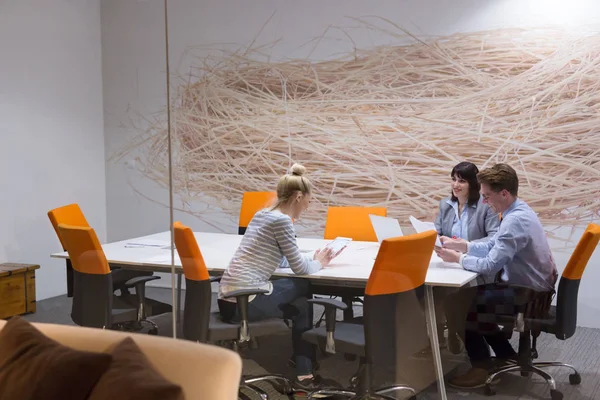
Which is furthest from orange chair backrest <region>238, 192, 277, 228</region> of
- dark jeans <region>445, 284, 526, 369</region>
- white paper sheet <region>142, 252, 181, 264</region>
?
dark jeans <region>445, 284, 526, 369</region>

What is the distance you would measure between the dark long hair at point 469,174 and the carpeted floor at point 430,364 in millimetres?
668

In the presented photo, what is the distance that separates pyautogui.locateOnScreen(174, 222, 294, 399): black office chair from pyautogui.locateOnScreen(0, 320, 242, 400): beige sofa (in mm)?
953

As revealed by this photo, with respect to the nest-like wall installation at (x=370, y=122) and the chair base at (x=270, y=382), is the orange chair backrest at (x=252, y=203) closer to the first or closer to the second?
the nest-like wall installation at (x=370, y=122)

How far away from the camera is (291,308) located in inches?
111

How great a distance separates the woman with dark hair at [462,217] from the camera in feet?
8.86

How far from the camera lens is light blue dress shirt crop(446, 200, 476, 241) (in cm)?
273

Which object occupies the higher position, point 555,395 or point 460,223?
point 460,223

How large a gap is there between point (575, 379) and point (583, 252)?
1.91 feet

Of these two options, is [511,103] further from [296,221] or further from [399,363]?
[399,363]

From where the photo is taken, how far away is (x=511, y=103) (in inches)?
103

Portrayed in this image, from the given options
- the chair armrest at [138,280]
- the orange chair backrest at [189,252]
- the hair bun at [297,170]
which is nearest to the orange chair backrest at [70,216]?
the chair armrest at [138,280]

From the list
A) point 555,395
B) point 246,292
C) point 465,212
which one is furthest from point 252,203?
point 555,395

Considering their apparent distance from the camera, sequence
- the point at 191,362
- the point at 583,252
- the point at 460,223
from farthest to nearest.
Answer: the point at 460,223
the point at 583,252
the point at 191,362

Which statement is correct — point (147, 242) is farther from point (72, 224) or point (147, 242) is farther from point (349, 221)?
point (349, 221)
